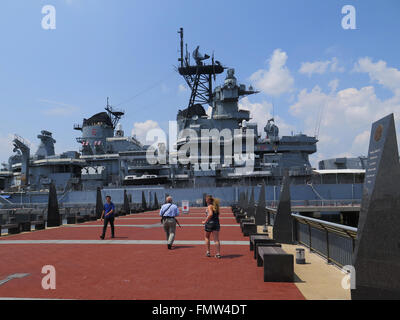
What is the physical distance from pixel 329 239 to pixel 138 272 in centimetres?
467

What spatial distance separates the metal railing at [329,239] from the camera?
6.32 metres

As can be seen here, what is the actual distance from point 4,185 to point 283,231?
2848 inches

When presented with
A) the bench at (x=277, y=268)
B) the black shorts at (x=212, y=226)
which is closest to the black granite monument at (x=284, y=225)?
the black shorts at (x=212, y=226)

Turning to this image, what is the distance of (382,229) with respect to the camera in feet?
12.6

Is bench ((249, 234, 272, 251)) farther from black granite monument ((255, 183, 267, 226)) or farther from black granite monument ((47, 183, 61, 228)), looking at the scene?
black granite monument ((47, 183, 61, 228))

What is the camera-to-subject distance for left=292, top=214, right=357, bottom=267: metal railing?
6319mm

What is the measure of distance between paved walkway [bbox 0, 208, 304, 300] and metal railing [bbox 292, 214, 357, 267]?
5.65ft

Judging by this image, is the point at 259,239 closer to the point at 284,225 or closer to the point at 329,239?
the point at 329,239

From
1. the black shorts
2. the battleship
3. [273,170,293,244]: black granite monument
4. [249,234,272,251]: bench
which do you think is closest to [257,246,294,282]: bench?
[249,234,272,251]: bench

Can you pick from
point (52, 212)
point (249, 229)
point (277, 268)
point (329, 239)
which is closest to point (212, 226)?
point (277, 268)

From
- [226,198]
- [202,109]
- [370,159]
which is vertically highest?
[202,109]

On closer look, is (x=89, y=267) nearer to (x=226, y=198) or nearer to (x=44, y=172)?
(x=226, y=198)
